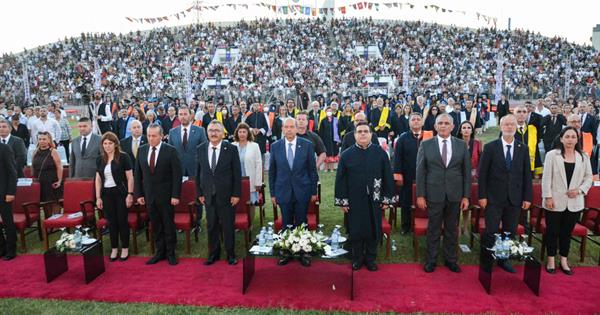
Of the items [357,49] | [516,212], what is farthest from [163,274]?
[357,49]

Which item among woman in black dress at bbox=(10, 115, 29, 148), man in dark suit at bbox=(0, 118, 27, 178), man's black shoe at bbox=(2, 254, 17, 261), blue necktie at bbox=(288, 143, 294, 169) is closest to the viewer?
blue necktie at bbox=(288, 143, 294, 169)

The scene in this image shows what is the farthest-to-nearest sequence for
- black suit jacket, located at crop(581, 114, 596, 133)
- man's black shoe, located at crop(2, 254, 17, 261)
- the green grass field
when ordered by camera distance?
black suit jacket, located at crop(581, 114, 596, 133)
man's black shoe, located at crop(2, 254, 17, 261)
the green grass field

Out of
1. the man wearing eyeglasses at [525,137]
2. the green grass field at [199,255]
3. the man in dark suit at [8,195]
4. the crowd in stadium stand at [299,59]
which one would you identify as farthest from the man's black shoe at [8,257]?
the crowd in stadium stand at [299,59]

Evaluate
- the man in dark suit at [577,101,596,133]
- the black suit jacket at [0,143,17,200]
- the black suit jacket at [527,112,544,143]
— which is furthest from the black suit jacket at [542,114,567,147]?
the black suit jacket at [0,143,17,200]

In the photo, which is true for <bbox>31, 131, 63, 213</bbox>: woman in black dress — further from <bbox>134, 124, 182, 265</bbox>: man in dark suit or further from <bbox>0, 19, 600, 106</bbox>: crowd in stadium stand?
<bbox>0, 19, 600, 106</bbox>: crowd in stadium stand

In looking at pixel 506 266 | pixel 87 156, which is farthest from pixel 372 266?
pixel 87 156

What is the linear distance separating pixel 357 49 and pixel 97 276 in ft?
120

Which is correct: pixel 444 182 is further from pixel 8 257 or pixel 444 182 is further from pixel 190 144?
pixel 8 257

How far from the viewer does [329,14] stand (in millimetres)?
46312

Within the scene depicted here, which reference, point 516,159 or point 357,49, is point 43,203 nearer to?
point 516,159

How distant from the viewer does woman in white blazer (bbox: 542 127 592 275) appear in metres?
5.04

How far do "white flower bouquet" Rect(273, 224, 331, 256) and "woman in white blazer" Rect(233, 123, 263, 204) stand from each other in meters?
1.92

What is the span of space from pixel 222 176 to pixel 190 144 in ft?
6.69

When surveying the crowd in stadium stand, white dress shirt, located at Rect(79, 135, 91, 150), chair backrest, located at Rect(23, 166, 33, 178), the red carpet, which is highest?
the crowd in stadium stand
